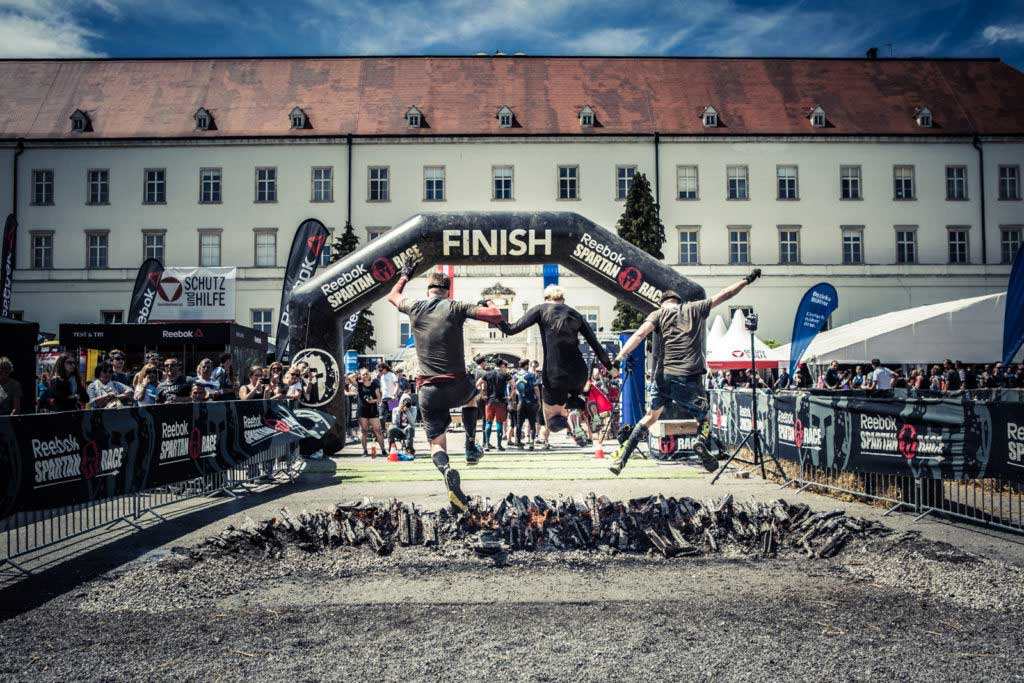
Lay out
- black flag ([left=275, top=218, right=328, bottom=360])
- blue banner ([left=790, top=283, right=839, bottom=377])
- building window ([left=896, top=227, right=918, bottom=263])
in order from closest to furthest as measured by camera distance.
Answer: blue banner ([left=790, top=283, right=839, bottom=377]) < black flag ([left=275, top=218, right=328, bottom=360]) < building window ([left=896, top=227, right=918, bottom=263])

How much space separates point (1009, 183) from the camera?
5372cm

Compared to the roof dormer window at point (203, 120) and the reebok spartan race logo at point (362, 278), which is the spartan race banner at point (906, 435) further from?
the roof dormer window at point (203, 120)

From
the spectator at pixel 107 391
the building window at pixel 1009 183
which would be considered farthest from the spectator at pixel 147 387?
the building window at pixel 1009 183

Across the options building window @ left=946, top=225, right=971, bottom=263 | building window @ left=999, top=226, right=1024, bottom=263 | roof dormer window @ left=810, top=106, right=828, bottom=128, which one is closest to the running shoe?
roof dormer window @ left=810, top=106, right=828, bottom=128

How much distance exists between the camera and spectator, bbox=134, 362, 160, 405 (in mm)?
13531

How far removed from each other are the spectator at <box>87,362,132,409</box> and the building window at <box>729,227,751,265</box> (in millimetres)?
44405

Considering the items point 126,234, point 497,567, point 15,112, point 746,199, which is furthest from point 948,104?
point 15,112

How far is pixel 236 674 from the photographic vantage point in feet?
17.1

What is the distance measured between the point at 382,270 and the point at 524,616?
9.49 metres

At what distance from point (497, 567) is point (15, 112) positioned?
193 feet

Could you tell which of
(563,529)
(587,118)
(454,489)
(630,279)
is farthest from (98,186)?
(563,529)

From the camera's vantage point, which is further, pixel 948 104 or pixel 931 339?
pixel 948 104

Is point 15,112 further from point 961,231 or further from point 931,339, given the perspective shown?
point 961,231

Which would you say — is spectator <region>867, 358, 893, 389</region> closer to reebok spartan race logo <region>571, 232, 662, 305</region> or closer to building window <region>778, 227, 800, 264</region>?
reebok spartan race logo <region>571, 232, 662, 305</region>
